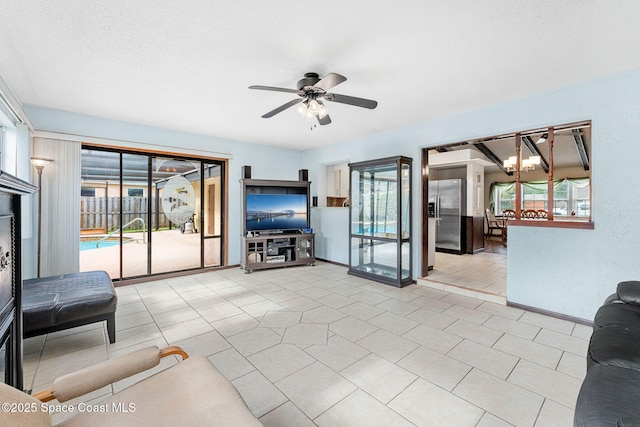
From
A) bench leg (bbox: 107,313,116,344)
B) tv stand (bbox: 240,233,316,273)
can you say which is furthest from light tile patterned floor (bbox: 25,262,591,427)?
tv stand (bbox: 240,233,316,273)

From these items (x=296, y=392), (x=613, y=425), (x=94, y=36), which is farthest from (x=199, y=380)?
(x=94, y=36)

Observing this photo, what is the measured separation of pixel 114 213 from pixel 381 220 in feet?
14.4

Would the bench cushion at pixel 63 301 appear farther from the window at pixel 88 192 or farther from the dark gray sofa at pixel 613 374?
the dark gray sofa at pixel 613 374

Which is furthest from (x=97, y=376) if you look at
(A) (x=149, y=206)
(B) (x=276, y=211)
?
(B) (x=276, y=211)

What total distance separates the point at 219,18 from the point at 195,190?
12.3 ft

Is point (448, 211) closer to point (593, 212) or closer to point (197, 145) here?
point (593, 212)

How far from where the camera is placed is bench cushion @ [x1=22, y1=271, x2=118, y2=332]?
7.28 feet

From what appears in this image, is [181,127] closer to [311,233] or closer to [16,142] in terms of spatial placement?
[16,142]

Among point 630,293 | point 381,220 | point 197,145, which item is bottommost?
point 630,293

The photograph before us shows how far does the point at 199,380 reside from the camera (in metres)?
1.28

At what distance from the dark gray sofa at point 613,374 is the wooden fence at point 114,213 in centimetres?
526

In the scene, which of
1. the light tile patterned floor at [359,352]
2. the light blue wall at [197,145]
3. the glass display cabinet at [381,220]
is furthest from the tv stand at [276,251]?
the light tile patterned floor at [359,352]

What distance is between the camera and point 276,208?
5570 mm

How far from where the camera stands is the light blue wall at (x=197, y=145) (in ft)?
12.5
